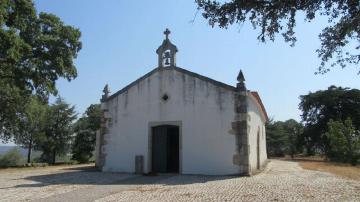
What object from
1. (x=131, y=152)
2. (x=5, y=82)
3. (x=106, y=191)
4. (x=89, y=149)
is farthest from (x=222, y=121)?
(x=89, y=149)

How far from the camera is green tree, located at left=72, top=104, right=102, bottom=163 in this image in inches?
1369

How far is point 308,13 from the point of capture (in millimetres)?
8922

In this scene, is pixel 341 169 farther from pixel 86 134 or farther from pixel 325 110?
pixel 325 110

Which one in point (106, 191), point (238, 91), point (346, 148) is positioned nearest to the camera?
point (106, 191)

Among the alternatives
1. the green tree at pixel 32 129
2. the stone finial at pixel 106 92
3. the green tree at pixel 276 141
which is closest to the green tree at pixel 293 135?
the green tree at pixel 276 141

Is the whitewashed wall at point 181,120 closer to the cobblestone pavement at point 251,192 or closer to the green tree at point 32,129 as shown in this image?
the cobblestone pavement at point 251,192

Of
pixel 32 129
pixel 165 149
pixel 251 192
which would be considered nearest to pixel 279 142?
pixel 32 129

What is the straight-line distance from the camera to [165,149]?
749 inches

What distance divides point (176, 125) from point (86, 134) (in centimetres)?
1964

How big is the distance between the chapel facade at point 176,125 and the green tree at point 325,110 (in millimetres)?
27645

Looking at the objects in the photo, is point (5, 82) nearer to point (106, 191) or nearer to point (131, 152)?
point (131, 152)

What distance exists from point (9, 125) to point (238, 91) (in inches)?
898

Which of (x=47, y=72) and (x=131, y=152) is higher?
(x=47, y=72)

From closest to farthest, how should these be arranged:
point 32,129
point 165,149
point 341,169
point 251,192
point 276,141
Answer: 1. point 251,192
2. point 165,149
3. point 341,169
4. point 32,129
5. point 276,141
